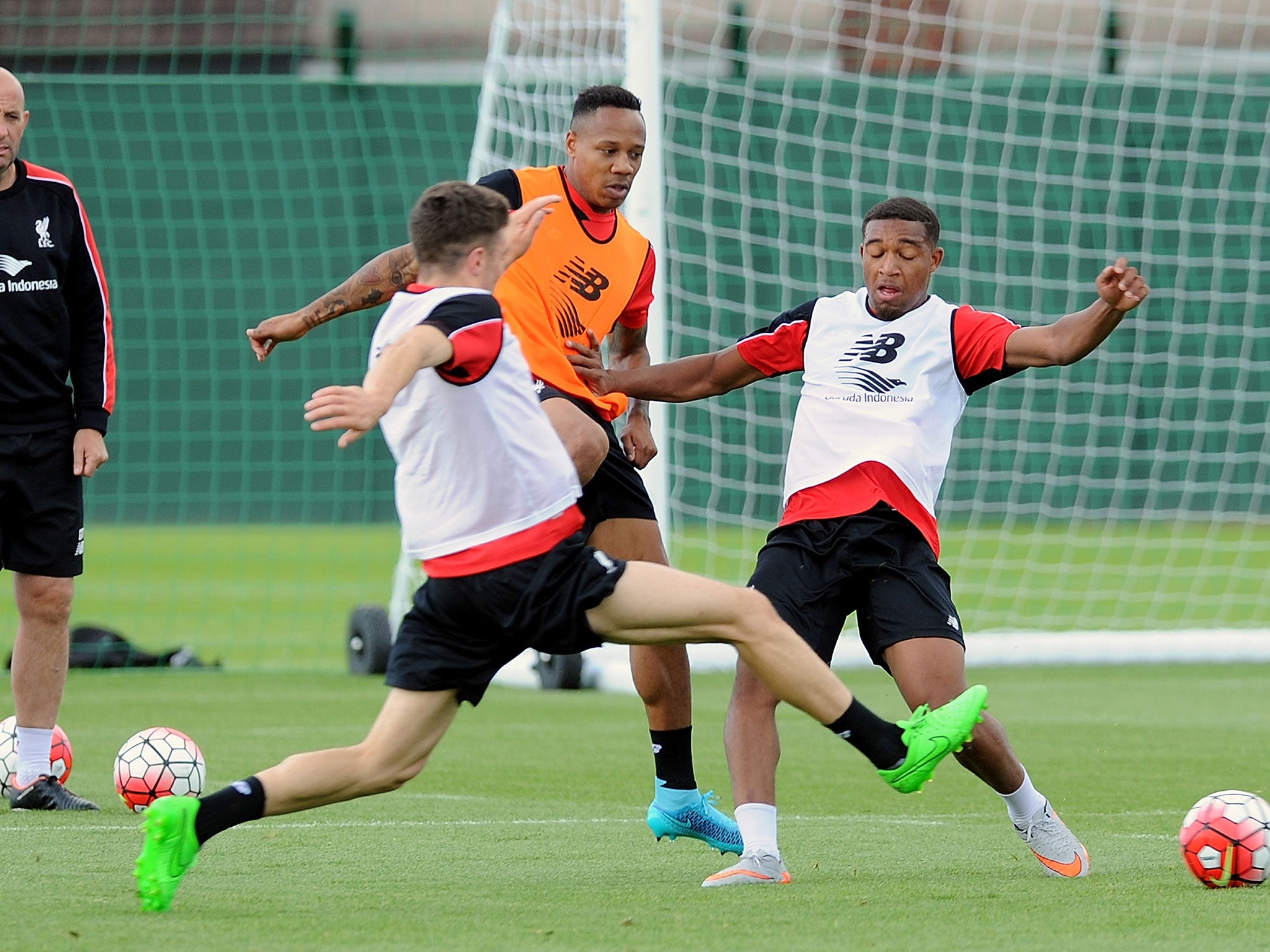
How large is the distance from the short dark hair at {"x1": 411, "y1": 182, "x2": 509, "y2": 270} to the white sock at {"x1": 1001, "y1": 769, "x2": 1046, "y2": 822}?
6.91ft

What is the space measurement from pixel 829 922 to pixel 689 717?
1.45 m

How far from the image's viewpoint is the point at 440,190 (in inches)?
178

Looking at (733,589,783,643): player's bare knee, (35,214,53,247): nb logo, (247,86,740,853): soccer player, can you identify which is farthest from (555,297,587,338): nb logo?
(35,214,53,247): nb logo

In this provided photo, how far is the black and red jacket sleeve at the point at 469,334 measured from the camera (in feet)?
14.0

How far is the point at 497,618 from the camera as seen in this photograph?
4.48m

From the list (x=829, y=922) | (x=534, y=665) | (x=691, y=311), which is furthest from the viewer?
(x=691, y=311)

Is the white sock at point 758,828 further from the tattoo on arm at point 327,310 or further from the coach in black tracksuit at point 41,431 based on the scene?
the coach in black tracksuit at point 41,431

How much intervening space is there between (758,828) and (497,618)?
3.27 feet

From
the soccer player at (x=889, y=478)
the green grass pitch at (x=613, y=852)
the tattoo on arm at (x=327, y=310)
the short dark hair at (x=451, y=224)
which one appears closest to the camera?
the green grass pitch at (x=613, y=852)

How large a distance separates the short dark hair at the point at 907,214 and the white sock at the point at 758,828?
5.40ft

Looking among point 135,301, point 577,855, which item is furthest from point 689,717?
point 135,301

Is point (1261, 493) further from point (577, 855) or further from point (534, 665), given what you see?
point (577, 855)

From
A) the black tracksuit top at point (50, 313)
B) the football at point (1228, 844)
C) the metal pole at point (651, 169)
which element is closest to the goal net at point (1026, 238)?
the metal pole at point (651, 169)

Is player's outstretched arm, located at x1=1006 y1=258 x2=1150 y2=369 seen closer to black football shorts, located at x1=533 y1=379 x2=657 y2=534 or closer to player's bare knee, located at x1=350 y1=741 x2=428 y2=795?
black football shorts, located at x1=533 y1=379 x2=657 y2=534
